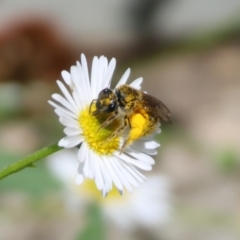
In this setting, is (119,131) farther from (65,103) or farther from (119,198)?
(119,198)

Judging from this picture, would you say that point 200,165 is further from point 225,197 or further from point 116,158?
point 116,158

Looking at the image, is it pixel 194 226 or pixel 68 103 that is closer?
pixel 68 103

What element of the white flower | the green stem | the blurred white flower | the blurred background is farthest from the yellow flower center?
the blurred white flower

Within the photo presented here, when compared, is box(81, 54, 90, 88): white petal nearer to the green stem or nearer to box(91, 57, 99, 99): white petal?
box(91, 57, 99, 99): white petal

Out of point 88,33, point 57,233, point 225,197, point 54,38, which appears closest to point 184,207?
point 225,197

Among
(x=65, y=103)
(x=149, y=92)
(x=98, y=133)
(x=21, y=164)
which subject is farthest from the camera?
(x=149, y=92)

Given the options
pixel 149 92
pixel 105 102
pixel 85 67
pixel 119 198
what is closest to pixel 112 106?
pixel 105 102
